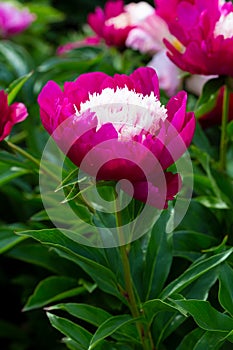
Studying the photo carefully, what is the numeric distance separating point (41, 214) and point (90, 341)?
0.30 meters

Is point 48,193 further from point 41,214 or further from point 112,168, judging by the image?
point 112,168

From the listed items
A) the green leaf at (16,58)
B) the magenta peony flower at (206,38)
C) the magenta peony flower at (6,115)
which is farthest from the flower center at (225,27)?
the green leaf at (16,58)

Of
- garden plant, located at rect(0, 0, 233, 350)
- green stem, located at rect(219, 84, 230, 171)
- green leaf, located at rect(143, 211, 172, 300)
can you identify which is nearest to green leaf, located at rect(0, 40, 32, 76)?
garden plant, located at rect(0, 0, 233, 350)

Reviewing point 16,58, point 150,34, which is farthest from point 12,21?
point 150,34

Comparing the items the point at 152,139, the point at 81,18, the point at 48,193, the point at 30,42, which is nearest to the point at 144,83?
the point at 152,139

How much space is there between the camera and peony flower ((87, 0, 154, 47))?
4.42ft

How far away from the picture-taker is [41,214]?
3.46ft

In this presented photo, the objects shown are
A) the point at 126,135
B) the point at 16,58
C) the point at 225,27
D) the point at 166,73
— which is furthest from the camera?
the point at 16,58

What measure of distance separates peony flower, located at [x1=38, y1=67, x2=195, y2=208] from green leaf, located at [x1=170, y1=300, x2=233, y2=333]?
113mm

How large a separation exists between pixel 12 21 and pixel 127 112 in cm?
129

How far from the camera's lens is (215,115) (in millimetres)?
1146

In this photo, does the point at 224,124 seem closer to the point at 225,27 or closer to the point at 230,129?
the point at 230,129

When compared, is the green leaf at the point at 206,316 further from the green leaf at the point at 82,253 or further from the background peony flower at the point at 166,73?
the background peony flower at the point at 166,73

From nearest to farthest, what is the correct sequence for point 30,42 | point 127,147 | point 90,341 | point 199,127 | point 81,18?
point 127,147, point 90,341, point 199,127, point 30,42, point 81,18
